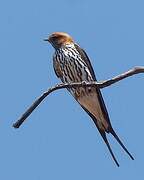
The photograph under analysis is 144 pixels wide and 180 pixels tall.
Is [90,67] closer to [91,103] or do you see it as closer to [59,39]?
[91,103]

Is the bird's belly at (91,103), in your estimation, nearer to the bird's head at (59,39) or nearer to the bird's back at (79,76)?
the bird's back at (79,76)

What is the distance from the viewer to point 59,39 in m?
7.86

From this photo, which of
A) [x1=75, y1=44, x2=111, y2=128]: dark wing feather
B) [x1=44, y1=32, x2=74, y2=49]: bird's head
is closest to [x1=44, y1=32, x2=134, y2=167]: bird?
[x1=75, y1=44, x2=111, y2=128]: dark wing feather

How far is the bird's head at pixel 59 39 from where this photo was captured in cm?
777

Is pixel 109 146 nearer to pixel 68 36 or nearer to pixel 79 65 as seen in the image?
pixel 79 65

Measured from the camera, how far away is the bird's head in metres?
7.77

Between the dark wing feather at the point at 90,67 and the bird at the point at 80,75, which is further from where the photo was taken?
the bird at the point at 80,75

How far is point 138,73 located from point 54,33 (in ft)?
13.7

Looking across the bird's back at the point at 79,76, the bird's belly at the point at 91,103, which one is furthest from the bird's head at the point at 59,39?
the bird's belly at the point at 91,103

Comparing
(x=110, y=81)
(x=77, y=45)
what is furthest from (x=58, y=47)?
(x=110, y=81)

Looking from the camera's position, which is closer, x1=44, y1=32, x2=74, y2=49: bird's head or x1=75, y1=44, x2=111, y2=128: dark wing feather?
x1=75, y1=44, x2=111, y2=128: dark wing feather

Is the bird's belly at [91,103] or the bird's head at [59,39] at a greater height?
the bird's head at [59,39]

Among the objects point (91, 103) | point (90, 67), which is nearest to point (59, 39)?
point (90, 67)

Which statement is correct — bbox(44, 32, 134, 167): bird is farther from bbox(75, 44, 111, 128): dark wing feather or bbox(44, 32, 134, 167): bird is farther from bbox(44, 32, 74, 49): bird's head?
bbox(44, 32, 74, 49): bird's head
